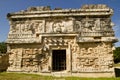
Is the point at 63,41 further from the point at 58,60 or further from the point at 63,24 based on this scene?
the point at 58,60

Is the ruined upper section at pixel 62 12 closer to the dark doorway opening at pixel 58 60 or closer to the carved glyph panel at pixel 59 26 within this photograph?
the carved glyph panel at pixel 59 26

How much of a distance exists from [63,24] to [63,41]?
1115mm

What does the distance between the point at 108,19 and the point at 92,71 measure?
3311 mm

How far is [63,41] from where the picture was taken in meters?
12.4

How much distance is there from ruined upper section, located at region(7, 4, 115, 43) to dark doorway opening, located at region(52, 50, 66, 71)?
130 centimetres

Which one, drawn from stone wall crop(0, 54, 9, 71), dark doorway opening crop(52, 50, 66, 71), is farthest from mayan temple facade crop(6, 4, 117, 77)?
stone wall crop(0, 54, 9, 71)

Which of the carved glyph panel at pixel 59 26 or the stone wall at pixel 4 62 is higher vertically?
the carved glyph panel at pixel 59 26

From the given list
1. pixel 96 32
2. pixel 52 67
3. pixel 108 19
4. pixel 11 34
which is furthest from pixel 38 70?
pixel 108 19

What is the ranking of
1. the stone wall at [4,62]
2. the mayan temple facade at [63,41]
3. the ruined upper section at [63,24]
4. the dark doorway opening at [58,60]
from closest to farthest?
1. the mayan temple facade at [63,41]
2. the ruined upper section at [63,24]
3. the dark doorway opening at [58,60]
4. the stone wall at [4,62]

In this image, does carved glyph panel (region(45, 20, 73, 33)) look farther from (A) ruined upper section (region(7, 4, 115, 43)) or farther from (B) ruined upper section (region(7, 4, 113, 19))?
(B) ruined upper section (region(7, 4, 113, 19))

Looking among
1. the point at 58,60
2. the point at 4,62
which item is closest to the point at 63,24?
the point at 58,60

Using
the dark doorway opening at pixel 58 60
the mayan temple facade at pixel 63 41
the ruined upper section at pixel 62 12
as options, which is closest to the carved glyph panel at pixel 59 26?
the mayan temple facade at pixel 63 41

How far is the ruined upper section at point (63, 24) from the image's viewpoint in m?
12.4

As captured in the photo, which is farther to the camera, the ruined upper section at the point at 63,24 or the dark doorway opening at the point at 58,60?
the dark doorway opening at the point at 58,60
